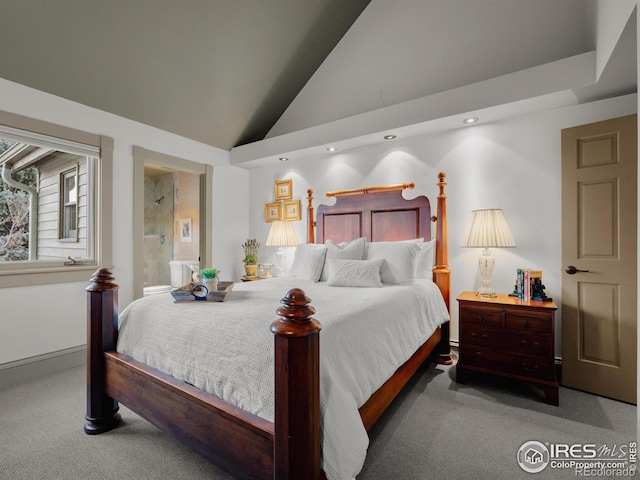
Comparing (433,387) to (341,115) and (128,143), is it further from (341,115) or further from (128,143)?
(128,143)

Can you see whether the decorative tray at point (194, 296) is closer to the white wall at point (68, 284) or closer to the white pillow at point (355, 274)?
the white pillow at point (355, 274)

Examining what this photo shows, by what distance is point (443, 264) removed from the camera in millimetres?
3150

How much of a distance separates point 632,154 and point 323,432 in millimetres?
2781

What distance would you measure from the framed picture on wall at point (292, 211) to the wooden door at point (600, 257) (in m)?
2.82

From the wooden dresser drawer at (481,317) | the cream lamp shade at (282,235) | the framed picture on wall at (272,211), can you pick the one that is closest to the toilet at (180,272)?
the framed picture on wall at (272,211)

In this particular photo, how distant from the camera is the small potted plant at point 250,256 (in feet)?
14.1

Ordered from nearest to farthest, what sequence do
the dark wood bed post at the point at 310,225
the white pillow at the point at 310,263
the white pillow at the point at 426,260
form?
the white pillow at the point at 426,260, the white pillow at the point at 310,263, the dark wood bed post at the point at 310,225

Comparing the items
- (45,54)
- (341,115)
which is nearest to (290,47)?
(341,115)

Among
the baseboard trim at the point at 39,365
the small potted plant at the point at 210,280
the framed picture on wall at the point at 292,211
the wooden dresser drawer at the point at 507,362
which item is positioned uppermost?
the framed picture on wall at the point at 292,211

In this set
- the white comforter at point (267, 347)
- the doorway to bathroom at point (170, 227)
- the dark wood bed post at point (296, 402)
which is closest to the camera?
the dark wood bed post at point (296, 402)

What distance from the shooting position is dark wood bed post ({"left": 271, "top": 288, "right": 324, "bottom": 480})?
1.09m

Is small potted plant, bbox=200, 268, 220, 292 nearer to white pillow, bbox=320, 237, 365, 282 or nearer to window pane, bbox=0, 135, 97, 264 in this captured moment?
white pillow, bbox=320, 237, 365, 282

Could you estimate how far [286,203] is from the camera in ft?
14.5

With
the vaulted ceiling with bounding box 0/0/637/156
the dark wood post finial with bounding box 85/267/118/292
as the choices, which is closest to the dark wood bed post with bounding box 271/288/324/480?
the dark wood post finial with bounding box 85/267/118/292
